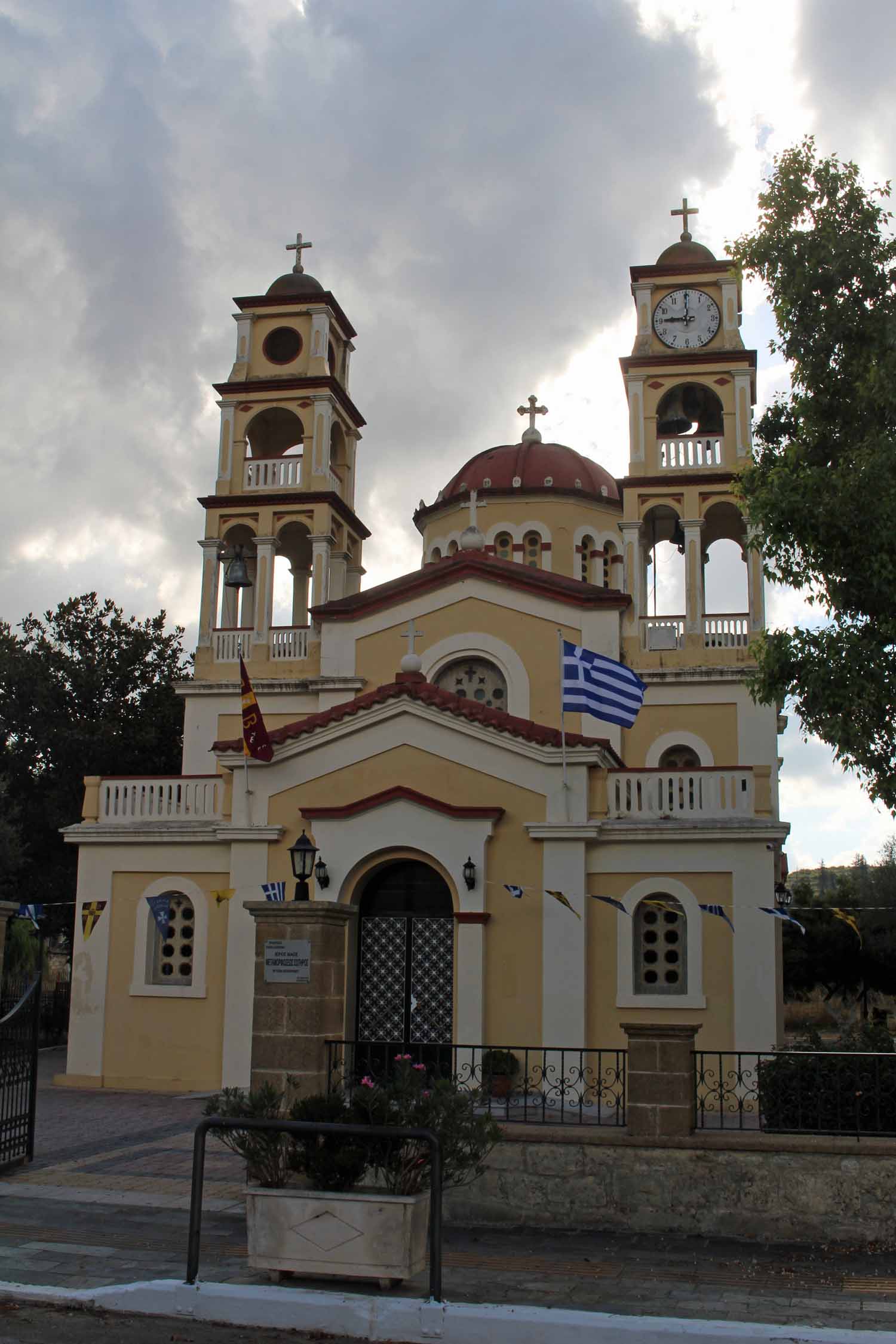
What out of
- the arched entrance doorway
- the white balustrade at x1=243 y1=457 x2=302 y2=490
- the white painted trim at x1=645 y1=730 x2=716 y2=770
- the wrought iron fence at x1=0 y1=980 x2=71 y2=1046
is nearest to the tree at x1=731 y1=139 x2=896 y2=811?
the arched entrance doorway

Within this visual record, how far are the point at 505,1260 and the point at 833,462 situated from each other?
10.9 metres

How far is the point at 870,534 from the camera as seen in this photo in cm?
1561

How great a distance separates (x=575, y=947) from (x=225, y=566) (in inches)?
564

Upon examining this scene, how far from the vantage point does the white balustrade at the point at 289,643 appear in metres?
28.6

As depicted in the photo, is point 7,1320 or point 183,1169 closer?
point 7,1320

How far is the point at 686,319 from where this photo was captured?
Answer: 30.0 meters

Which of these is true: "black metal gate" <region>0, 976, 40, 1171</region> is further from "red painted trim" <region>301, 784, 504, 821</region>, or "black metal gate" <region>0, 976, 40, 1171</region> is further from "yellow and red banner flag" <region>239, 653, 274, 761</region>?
"yellow and red banner flag" <region>239, 653, 274, 761</region>

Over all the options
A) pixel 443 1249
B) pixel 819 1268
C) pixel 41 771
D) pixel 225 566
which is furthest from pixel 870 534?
pixel 41 771

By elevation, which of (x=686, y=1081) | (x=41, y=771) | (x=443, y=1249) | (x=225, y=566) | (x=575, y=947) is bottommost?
(x=443, y=1249)

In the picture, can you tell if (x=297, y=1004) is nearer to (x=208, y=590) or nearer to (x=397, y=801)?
(x=397, y=801)

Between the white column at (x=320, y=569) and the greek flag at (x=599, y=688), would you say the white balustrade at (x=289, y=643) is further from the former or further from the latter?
the greek flag at (x=599, y=688)

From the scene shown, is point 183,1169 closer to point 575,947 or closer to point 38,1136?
point 38,1136

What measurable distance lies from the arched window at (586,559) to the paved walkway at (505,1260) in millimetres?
22217

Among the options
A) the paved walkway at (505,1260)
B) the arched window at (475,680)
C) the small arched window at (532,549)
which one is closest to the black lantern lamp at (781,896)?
the arched window at (475,680)
